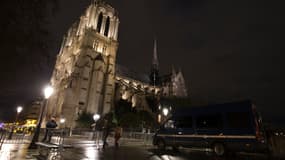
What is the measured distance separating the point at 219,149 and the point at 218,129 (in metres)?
1.00

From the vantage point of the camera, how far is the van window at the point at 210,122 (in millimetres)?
8852

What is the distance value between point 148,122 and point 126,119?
6.47 metres

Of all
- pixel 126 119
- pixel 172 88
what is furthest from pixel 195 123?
pixel 172 88

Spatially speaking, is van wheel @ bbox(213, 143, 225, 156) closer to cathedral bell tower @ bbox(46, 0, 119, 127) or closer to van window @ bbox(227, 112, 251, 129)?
van window @ bbox(227, 112, 251, 129)

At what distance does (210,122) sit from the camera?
9.26 meters

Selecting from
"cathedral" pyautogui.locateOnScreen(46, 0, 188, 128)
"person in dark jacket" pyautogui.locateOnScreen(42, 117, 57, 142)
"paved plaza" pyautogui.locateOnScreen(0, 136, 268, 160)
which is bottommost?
"paved plaza" pyautogui.locateOnScreen(0, 136, 268, 160)

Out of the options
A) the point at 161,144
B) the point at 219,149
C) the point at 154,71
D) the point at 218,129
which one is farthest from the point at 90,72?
the point at 154,71

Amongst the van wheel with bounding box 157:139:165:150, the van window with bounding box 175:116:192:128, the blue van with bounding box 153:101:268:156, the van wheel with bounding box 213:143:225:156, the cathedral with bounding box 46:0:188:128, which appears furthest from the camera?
the cathedral with bounding box 46:0:188:128

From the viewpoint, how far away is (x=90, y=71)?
4138cm

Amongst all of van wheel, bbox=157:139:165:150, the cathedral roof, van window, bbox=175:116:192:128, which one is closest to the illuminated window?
the cathedral roof

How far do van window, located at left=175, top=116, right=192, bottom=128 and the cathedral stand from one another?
30.3 metres

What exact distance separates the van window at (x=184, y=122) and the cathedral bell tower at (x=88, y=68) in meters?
30.5

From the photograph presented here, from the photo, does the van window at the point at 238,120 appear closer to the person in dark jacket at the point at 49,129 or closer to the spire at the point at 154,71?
the person in dark jacket at the point at 49,129

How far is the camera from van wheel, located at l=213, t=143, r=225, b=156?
833cm
